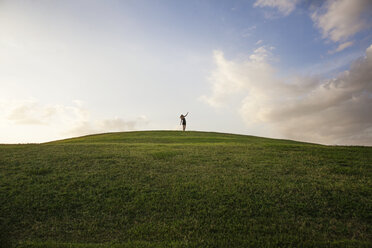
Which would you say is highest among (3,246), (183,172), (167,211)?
(183,172)

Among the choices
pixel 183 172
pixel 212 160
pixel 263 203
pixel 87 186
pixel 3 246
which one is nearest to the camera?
pixel 3 246

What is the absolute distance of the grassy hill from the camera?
8.39 m

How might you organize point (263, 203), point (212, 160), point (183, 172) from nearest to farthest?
point (263, 203) → point (183, 172) → point (212, 160)

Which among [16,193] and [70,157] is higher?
[70,157]

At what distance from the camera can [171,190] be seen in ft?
40.7

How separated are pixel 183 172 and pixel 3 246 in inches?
397

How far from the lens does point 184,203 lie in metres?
10.9

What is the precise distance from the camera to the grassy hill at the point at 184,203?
8391 mm

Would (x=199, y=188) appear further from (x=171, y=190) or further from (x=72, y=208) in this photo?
(x=72, y=208)

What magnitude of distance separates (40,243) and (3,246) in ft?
4.20

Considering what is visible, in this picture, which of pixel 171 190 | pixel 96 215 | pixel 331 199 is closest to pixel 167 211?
pixel 171 190

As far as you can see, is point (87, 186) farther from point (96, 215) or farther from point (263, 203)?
point (263, 203)

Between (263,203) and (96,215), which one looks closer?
(96,215)

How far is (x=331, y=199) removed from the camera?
37.4 feet
